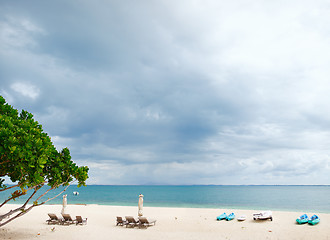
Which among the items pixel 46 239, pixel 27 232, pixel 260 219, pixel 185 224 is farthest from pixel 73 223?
pixel 260 219

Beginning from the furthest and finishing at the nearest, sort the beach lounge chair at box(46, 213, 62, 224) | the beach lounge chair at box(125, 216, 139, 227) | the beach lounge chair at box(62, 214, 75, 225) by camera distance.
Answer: the beach lounge chair at box(46, 213, 62, 224) → the beach lounge chair at box(62, 214, 75, 225) → the beach lounge chair at box(125, 216, 139, 227)

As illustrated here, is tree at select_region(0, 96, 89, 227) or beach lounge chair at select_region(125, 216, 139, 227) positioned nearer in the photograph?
tree at select_region(0, 96, 89, 227)

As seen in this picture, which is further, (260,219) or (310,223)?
(260,219)

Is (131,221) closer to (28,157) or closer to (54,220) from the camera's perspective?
(54,220)

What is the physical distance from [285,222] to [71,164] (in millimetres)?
17877

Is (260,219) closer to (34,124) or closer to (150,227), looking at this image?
(150,227)

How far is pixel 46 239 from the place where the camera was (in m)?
14.1

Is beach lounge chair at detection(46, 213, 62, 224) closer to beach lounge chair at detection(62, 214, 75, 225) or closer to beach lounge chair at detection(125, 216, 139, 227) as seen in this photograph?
beach lounge chair at detection(62, 214, 75, 225)

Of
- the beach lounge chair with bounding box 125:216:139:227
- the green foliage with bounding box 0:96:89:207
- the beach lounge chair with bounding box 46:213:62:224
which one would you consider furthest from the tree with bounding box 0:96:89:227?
the beach lounge chair with bounding box 46:213:62:224

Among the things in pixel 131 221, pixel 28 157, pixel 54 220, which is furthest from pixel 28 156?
pixel 54 220

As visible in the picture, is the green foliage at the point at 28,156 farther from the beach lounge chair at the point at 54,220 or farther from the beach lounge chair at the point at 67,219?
the beach lounge chair at the point at 54,220

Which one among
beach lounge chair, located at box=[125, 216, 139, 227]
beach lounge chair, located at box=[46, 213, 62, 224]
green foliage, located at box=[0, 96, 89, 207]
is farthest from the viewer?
beach lounge chair, located at box=[46, 213, 62, 224]

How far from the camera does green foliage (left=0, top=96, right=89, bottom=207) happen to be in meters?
8.72

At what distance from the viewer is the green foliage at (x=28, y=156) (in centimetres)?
872
